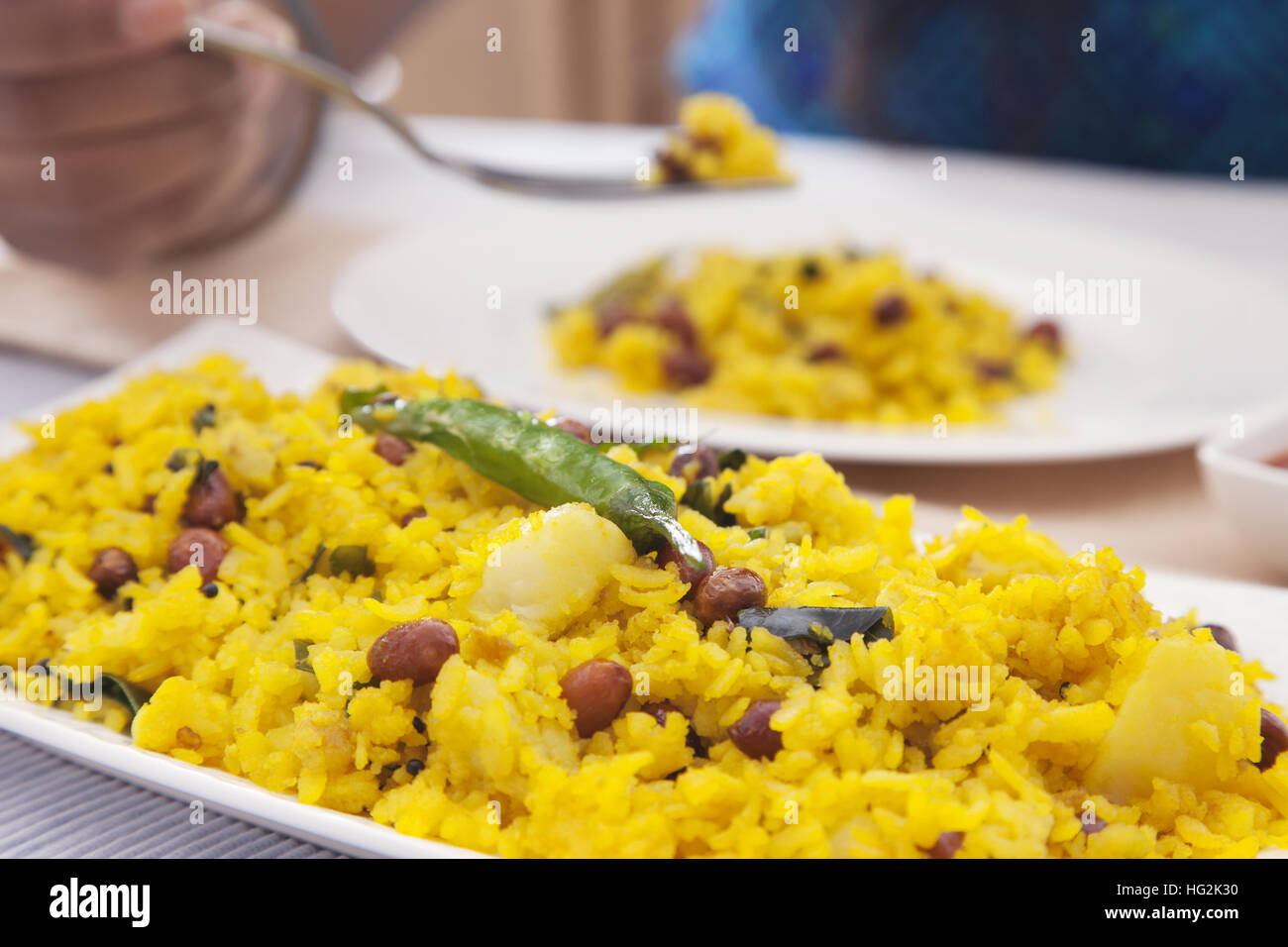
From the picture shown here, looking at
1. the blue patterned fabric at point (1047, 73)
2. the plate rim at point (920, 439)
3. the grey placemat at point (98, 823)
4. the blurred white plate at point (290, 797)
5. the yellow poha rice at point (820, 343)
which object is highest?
the blue patterned fabric at point (1047, 73)

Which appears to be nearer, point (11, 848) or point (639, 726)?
point (639, 726)

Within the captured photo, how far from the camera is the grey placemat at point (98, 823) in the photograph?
1402 mm

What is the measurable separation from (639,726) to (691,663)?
9cm

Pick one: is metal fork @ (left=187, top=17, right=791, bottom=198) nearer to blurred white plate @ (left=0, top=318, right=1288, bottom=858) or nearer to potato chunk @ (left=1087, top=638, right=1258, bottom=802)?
blurred white plate @ (left=0, top=318, right=1288, bottom=858)

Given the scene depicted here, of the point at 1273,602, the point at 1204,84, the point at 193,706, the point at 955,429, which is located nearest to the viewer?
the point at 193,706

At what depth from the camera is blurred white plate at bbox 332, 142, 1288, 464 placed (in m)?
2.39

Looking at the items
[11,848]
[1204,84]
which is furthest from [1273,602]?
[1204,84]

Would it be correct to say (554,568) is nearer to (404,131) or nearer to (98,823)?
(98,823)

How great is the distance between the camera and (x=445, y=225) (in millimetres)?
3441

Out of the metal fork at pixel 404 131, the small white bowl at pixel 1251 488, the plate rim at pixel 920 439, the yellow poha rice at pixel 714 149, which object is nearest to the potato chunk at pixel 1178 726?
the small white bowl at pixel 1251 488

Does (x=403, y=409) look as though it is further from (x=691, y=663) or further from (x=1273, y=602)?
(x=1273, y=602)

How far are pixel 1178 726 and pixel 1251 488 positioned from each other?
2.52 feet

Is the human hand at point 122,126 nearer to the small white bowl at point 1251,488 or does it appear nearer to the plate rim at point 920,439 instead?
the plate rim at point 920,439
